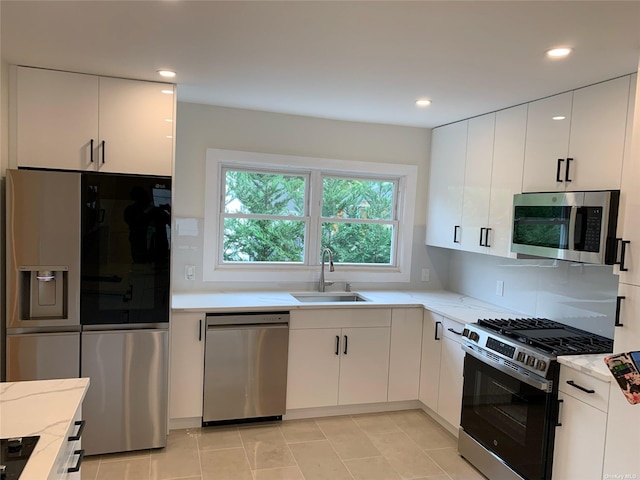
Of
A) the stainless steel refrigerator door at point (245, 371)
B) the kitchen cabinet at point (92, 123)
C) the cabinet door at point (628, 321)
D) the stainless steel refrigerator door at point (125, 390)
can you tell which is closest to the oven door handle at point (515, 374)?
the cabinet door at point (628, 321)

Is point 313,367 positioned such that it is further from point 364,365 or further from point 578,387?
point 578,387

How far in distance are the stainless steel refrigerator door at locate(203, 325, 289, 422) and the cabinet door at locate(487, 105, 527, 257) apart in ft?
5.42

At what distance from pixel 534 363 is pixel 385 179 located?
7.49 feet

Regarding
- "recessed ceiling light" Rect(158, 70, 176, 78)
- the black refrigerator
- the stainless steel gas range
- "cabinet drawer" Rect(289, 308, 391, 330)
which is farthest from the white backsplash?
"recessed ceiling light" Rect(158, 70, 176, 78)

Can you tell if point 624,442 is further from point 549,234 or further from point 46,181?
point 46,181

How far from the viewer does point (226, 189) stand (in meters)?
3.85

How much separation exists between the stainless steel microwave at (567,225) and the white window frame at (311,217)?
1.36m

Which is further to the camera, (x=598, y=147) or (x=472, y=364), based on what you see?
(x=472, y=364)

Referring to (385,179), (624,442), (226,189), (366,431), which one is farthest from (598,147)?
(226,189)

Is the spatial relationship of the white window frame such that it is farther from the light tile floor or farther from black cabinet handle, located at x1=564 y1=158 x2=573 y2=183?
black cabinet handle, located at x1=564 y1=158 x2=573 y2=183

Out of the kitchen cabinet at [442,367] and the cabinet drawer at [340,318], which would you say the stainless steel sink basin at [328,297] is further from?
the kitchen cabinet at [442,367]

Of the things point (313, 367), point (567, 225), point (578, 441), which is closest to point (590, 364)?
point (578, 441)

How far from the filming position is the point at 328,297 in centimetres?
397

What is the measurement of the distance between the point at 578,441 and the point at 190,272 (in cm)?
281
